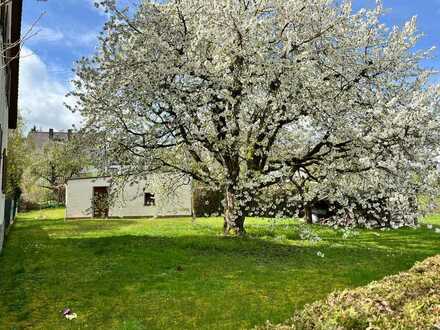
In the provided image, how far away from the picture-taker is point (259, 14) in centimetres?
1631

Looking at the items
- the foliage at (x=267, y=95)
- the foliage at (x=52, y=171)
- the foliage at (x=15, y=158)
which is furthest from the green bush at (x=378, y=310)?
the foliage at (x=52, y=171)

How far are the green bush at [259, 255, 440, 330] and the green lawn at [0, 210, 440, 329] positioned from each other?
3.05 metres

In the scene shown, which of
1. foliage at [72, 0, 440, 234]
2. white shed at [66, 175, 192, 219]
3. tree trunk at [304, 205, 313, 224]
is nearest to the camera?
foliage at [72, 0, 440, 234]

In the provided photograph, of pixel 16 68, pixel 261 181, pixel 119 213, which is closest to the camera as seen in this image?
pixel 261 181

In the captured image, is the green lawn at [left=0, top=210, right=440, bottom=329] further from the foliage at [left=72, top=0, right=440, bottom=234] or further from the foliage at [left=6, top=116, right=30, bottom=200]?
the foliage at [left=6, top=116, right=30, bottom=200]

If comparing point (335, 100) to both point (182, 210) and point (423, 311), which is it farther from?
point (182, 210)

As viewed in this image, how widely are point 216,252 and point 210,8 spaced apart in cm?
768

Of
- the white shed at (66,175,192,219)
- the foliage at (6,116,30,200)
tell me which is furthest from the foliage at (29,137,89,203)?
the white shed at (66,175,192,219)

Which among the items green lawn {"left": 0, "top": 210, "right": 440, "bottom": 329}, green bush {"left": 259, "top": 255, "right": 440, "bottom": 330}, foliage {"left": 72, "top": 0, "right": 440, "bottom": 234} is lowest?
green lawn {"left": 0, "top": 210, "right": 440, "bottom": 329}

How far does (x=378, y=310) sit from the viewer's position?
4.15m

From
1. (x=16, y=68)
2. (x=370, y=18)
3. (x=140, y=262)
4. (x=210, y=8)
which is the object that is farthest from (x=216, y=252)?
(x=16, y=68)

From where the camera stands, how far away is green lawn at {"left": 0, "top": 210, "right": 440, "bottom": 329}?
7.88m

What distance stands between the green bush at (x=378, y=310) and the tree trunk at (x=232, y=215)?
11685mm

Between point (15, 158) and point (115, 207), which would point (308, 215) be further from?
point (15, 158)
